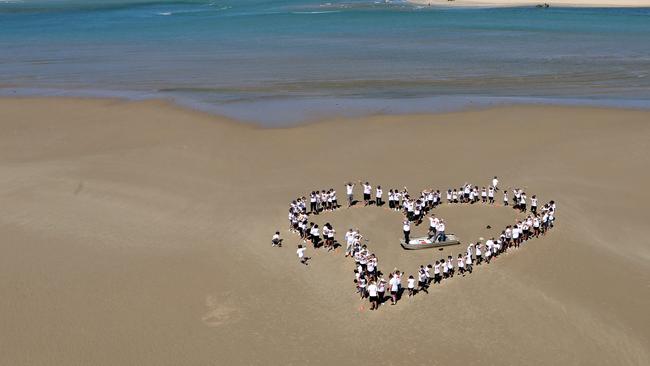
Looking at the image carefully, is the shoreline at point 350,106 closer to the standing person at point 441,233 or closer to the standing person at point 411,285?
the standing person at point 441,233

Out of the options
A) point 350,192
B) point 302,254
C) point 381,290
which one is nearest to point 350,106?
point 350,192

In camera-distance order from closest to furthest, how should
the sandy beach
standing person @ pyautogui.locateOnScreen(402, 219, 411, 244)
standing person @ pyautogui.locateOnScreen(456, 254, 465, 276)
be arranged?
standing person @ pyautogui.locateOnScreen(456, 254, 465, 276)
standing person @ pyautogui.locateOnScreen(402, 219, 411, 244)
the sandy beach

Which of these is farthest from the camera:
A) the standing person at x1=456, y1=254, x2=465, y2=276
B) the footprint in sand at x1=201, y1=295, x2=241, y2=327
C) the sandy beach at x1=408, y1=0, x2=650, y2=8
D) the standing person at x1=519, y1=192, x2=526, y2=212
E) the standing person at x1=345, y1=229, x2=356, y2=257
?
the sandy beach at x1=408, y1=0, x2=650, y2=8

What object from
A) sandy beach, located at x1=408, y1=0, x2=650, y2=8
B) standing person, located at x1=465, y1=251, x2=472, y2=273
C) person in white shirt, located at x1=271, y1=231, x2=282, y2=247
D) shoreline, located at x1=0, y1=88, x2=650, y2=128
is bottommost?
person in white shirt, located at x1=271, y1=231, x2=282, y2=247

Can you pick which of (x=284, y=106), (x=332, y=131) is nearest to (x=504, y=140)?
(x=332, y=131)

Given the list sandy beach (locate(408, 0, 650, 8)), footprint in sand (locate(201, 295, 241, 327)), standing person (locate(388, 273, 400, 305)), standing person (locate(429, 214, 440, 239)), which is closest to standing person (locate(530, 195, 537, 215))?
standing person (locate(429, 214, 440, 239))

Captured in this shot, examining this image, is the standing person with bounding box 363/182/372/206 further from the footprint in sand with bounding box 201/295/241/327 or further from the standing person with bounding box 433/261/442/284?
the footprint in sand with bounding box 201/295/241/327

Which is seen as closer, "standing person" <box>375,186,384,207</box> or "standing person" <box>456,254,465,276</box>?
"standing person" <box>456,254,465,276</box>

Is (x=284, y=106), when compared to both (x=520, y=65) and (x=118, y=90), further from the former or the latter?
(x=520, y=65)
